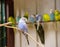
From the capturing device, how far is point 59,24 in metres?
1.69

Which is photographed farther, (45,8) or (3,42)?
(3,42)

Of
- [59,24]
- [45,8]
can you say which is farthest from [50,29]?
[45,8]

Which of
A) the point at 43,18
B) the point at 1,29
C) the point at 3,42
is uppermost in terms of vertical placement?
the point at 43,18

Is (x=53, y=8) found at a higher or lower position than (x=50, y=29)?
higher

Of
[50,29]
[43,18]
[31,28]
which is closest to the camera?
[43,18]

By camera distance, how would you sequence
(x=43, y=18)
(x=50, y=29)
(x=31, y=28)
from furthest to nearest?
(x=31, y=28)
(x=50, y=29)
(x=43, y=18)

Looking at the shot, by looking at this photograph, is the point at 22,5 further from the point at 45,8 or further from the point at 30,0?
the point at 45,8

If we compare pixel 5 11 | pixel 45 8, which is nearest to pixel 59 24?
pixel 45 8

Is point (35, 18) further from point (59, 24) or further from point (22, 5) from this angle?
point (22, 5)

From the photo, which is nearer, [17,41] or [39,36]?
[39,36]

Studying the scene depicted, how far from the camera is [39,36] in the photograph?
5.82ft

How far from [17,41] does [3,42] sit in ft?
0.56

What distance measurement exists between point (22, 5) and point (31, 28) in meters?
0.30

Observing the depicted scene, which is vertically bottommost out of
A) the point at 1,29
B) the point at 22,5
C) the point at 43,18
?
the point at 1,29
